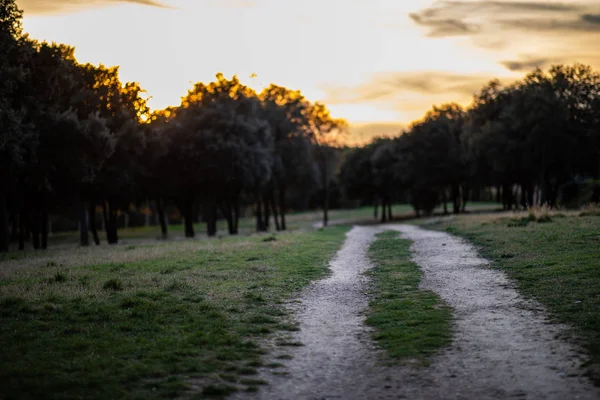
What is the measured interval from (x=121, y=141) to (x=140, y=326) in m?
30.6

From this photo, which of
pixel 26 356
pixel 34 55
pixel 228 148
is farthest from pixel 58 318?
pixel 228 148

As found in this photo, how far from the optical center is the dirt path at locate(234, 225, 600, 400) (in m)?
8.12

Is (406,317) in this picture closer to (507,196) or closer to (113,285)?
(113,285)

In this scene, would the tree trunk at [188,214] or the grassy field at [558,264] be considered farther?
the tree trunk at [188,214]

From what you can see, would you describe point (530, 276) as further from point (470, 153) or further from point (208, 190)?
point (470, 153)

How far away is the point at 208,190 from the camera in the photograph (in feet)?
162

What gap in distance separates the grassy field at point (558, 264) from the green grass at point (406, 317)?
200cm

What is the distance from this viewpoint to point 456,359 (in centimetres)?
937

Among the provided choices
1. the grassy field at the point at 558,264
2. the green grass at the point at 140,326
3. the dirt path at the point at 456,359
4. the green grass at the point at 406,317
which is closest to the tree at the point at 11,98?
the green grass at the point at 140,326

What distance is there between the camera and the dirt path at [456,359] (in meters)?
8.12

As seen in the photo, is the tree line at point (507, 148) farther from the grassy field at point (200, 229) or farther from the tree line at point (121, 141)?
the tree line at point (121, 141)

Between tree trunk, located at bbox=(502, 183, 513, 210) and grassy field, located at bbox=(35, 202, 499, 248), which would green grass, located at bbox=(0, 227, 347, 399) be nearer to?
grassy field, located at bbox=(35, 202, 499, 248)

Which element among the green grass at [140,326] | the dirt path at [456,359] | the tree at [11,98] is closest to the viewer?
the dirt path at [456,359]

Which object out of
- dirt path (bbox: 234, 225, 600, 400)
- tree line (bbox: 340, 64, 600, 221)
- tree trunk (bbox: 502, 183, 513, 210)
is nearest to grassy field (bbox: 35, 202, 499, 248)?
tree trunk (bbox: 502, 183, 513, 210)
